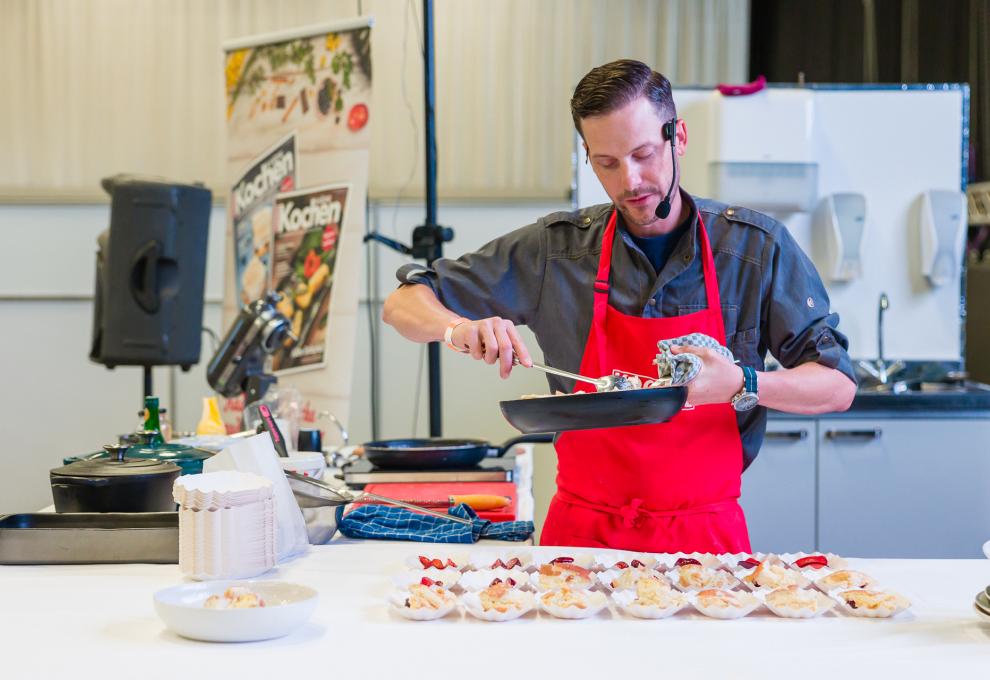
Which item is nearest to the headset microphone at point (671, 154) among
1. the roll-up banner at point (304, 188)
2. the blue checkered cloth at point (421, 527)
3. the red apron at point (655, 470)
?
the red apron at point (655, 470)

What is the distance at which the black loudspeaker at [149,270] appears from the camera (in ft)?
13.4

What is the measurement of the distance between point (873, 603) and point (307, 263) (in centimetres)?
297

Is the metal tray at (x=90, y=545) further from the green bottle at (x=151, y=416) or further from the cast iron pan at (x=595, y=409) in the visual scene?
the cast iron pan at (x=595, y=409)

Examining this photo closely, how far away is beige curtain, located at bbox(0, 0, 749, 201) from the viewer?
211 inches

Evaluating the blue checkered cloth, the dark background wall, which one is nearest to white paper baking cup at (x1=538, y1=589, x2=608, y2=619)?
the blue checkered cloth

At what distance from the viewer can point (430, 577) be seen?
56.8 inches

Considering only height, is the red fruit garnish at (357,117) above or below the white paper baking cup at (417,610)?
above

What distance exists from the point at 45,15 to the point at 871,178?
13.6 ft

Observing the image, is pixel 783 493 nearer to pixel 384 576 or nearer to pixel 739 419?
pixel 739 419

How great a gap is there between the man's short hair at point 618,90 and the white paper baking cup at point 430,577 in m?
0.85

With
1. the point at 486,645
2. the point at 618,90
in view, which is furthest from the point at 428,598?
the point at 618,90

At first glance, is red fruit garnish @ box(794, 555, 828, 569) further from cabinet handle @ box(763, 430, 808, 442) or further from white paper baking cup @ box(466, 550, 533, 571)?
cabinet handle @ box(763, 430, 808, 442)

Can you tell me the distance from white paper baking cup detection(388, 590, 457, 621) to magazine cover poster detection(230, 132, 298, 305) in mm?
2922

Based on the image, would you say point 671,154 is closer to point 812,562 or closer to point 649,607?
point 812,562
